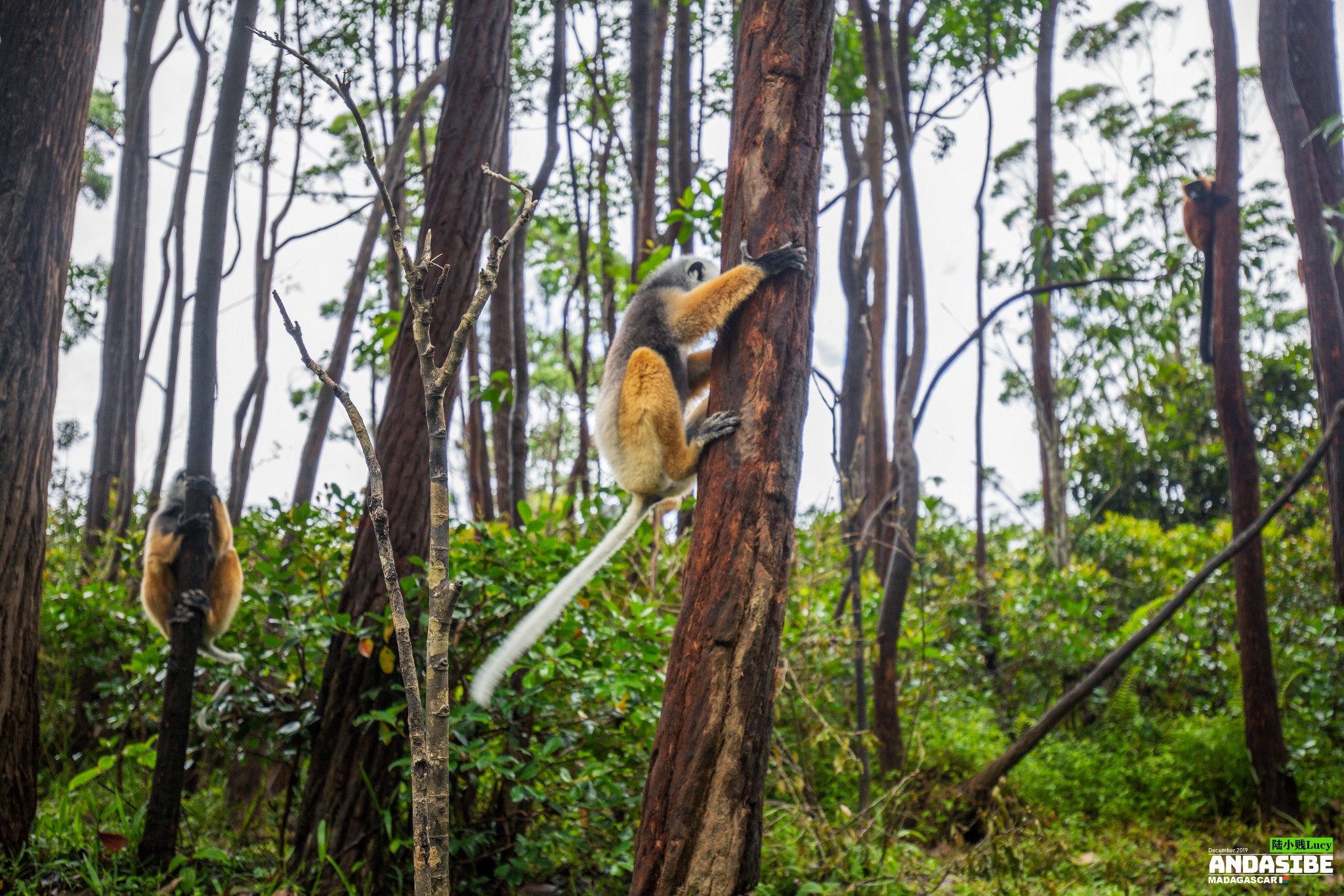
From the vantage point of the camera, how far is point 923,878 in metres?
4.09

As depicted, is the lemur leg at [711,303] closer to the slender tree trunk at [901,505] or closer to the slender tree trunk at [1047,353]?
the slender tree trunk at [901,505]

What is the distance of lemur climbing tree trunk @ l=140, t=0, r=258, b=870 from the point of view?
12.0 feet

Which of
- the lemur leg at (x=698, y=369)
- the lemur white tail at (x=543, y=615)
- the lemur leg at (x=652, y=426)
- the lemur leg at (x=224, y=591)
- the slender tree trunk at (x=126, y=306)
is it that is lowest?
the lemur white tail at (x=543, y=615)

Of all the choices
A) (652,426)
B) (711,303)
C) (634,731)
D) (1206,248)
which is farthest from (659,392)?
(1206,248)

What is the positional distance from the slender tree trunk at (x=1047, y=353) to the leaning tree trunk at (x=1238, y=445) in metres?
4.45

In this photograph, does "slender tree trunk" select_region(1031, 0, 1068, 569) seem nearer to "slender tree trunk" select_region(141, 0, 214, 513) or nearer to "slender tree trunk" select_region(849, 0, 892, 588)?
"slender tree trunk" select_region(849, 0, 892, 588)

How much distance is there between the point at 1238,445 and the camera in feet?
18.9

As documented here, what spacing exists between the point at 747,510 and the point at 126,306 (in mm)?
10110

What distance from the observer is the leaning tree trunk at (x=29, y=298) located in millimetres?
3766

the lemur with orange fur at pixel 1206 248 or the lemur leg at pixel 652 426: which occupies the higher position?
the lemur with orange fur at pixel 1206 248

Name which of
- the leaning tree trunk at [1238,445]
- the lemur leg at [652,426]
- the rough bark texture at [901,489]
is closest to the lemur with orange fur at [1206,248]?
the leaning tree trunk at [1238,445]

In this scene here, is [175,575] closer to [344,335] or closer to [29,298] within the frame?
[29,298]

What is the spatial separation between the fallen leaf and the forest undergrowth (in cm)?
1

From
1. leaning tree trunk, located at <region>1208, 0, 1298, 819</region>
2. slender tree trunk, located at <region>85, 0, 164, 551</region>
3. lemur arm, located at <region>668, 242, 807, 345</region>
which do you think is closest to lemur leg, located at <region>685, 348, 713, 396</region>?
lemur arm, located at <region>668, 242, 807, 345</region>
